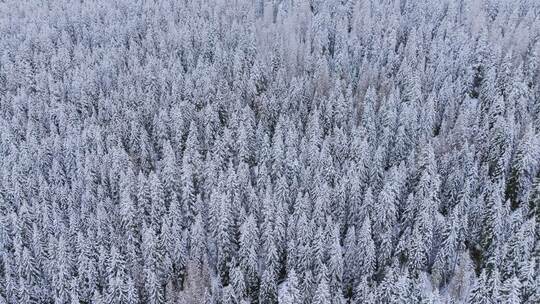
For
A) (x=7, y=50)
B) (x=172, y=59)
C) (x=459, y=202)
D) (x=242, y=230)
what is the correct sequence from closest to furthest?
(x=242, y=230)
(x=459, y=202)
(x=172, y=59)
(x=7, y=50)

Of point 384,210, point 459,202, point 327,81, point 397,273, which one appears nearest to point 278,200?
point 384,210

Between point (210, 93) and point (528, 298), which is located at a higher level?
point (210, 93)

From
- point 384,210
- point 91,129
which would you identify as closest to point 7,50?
point 91,129

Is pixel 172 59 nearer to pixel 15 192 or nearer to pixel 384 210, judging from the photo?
pixel 15 192

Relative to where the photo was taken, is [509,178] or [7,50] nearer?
[509,178]

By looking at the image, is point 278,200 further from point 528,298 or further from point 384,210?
point 528,298

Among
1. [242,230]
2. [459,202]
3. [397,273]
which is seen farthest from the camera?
[459,202]
